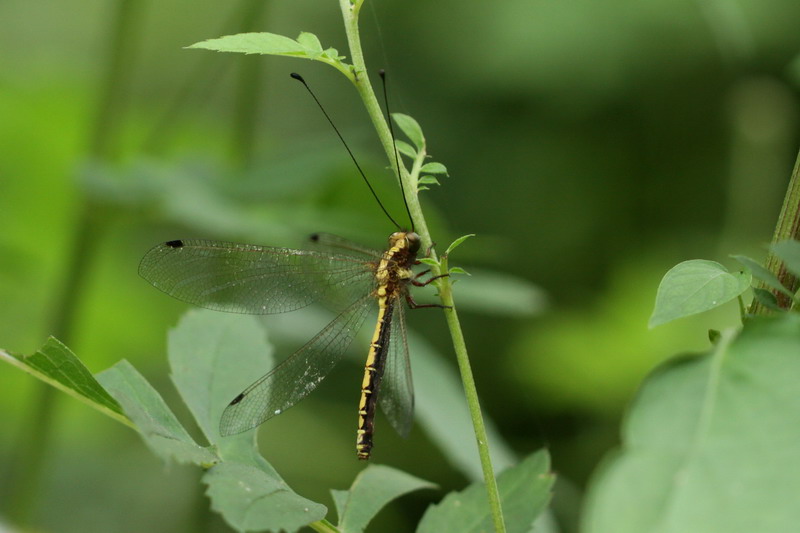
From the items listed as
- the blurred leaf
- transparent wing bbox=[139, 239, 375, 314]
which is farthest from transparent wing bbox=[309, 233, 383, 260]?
the blurred leaf

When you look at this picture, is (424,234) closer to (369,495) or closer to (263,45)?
(263,45)

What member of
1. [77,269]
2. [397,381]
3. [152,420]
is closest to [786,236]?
[152,420]

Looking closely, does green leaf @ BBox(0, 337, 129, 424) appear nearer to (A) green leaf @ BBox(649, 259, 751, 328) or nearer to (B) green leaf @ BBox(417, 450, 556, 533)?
(B) green leaf @ BBox(417, 450, 556, 533)

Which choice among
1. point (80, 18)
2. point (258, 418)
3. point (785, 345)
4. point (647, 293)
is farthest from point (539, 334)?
point (80, 18)

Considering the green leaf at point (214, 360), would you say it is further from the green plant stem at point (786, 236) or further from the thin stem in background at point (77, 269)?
the thin stem in background at point (77, 269)

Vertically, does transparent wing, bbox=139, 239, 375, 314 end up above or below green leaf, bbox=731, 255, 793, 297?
below

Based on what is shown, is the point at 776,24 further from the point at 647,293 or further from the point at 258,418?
the point at 258,418

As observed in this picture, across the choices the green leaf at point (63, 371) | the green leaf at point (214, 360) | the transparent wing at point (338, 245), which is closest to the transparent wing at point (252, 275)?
the transparent wing at point (338, 245)
